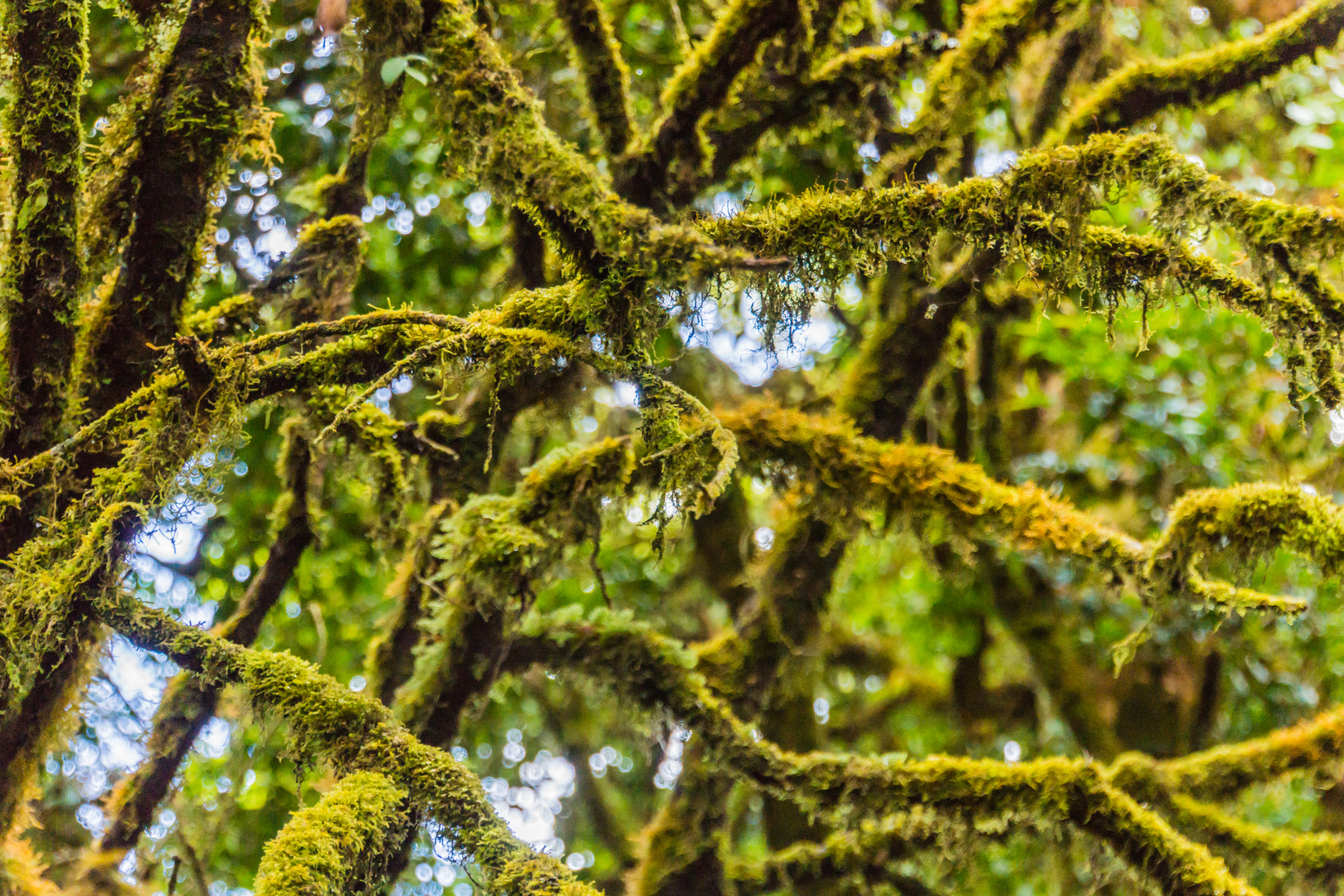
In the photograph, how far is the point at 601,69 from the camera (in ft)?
9.00

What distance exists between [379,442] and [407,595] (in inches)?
23.3

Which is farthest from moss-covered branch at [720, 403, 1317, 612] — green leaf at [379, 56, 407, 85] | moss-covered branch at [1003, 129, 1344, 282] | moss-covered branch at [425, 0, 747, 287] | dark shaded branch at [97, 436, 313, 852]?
dark shaded branch at [97, 436, 313, 852]

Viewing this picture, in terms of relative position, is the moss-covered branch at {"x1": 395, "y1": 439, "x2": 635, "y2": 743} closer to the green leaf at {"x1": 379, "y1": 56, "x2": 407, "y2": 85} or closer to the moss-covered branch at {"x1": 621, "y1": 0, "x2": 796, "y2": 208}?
the moss-covered branch at {"x1": 621, "y1": 0, "x2": 796, "y2": 208}

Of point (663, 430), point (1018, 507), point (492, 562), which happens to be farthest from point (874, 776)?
point (663, 430)

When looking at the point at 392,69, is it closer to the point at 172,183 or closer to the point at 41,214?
the point at 172,183

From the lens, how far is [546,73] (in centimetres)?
349

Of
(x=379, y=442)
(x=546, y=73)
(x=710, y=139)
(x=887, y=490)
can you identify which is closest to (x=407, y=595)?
(x=379, y=442)

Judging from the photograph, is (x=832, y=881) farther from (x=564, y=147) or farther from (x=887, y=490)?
(x=564, y=147)

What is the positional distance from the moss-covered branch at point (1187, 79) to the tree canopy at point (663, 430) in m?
0.02

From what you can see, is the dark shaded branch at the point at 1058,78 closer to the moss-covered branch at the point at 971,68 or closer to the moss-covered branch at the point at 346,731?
the moss-covered branch at the point at 971,68

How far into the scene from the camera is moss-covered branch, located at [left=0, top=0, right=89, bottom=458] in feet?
5.74

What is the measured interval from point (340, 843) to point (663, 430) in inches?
32.4

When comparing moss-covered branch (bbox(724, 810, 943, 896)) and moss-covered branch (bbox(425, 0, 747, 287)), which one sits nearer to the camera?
moss-covered branch (bbox(425, 0, 747, 287))

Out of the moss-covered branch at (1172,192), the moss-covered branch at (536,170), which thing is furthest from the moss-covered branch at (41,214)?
the moss-covered branch at (1172,192)
